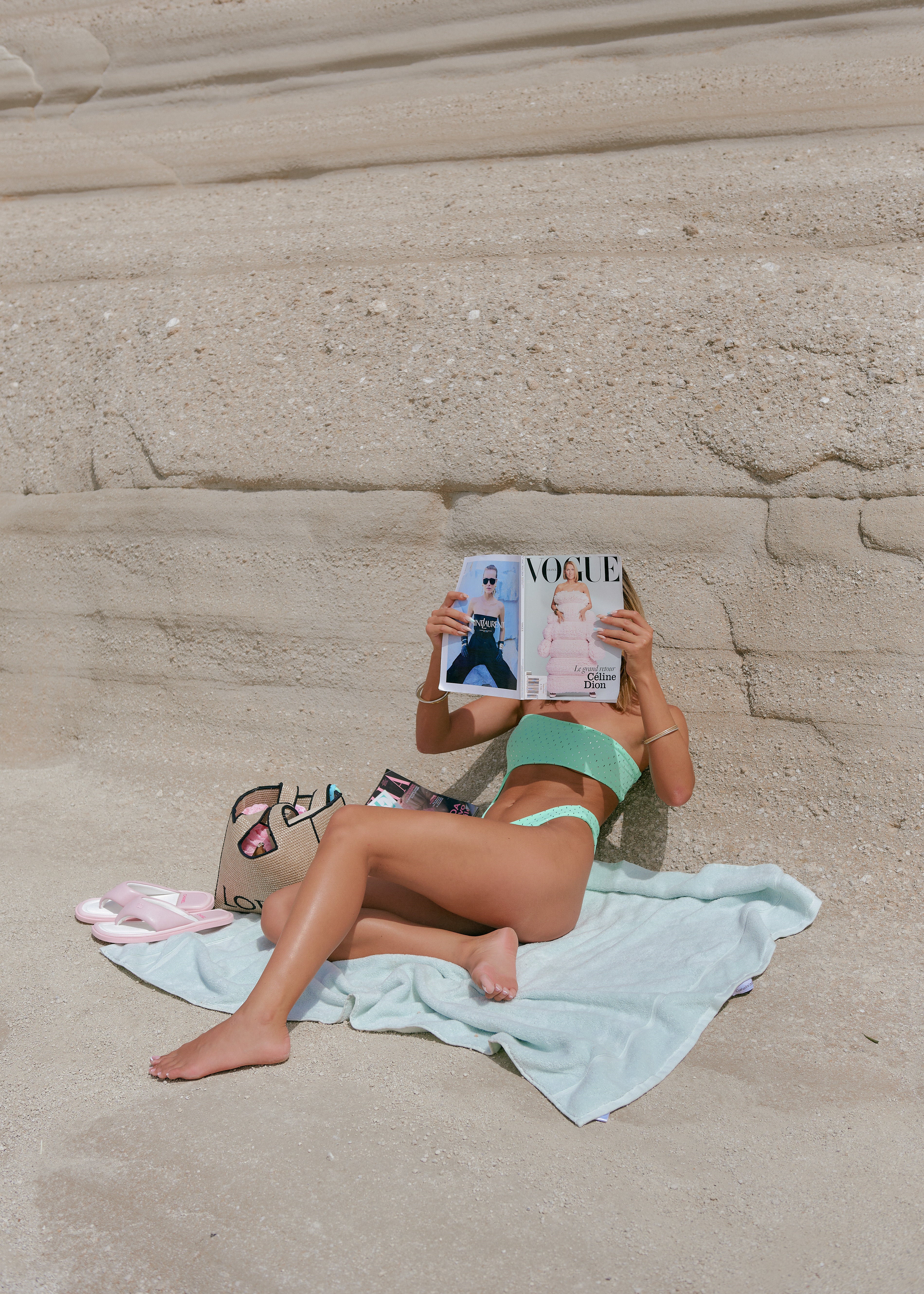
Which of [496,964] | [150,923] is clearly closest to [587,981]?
[496,964]

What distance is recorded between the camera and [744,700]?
114 inches

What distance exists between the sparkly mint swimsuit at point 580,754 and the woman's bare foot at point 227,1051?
3.06 ft

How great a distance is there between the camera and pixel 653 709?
96.8 inches

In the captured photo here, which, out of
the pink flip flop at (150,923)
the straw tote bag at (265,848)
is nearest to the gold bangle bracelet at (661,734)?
the straw tote bag at (265,848)

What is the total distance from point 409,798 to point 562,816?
0.52 meters

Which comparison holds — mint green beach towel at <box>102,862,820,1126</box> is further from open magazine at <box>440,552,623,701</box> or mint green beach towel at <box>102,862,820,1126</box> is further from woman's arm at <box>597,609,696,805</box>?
open magazine at <box>440,552,623,701</box>

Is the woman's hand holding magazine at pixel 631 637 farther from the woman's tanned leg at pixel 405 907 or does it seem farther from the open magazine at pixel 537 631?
the woman's tanned leg at pixel 405 907

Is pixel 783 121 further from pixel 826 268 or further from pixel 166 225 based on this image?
pixel 166 225

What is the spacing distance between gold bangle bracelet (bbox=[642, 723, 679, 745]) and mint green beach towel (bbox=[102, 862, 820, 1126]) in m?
0.50

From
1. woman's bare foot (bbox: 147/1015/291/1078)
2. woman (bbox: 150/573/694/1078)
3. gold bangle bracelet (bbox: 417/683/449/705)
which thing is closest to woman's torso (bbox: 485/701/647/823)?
woman (bbox: 150/573/694/1078)

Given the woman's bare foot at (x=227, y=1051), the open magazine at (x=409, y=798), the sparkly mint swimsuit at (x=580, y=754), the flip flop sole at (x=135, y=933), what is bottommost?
the flip flop sole at (x=135, y=933)

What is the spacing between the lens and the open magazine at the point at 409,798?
2.80 meters

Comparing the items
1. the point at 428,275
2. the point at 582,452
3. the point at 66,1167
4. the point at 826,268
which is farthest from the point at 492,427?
the point at 66,1167

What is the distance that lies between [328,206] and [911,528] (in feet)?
8.34
